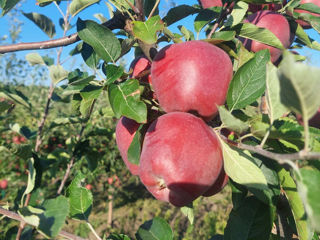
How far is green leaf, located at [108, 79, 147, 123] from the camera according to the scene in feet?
2.08

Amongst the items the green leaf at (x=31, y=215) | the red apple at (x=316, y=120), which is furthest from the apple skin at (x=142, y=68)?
the red apple at (x=316, y=120)

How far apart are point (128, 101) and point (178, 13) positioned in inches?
16.6

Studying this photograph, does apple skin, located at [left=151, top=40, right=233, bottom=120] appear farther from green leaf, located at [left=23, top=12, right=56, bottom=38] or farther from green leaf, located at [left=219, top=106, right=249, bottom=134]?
green leaf, located at [left=23, top=12, right=56, bottom=38]

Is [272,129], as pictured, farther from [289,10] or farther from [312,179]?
[289,10]

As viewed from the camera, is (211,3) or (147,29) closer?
(147,29)

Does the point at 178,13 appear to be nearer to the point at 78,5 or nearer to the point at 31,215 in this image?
the point at 78,5

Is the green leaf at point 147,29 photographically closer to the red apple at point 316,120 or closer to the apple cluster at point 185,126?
the apple cluster at point 185,126

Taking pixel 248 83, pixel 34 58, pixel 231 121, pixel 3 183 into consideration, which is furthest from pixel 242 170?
pixel 3 183

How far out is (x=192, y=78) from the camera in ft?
2.14

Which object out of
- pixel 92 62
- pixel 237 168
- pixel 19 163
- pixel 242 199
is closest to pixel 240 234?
pixel 242 199

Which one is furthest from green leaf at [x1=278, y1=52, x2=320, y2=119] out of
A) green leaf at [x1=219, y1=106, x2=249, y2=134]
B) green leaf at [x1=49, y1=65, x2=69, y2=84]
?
green leaf at [x1=49, y1=65, x2=69, y2=84]

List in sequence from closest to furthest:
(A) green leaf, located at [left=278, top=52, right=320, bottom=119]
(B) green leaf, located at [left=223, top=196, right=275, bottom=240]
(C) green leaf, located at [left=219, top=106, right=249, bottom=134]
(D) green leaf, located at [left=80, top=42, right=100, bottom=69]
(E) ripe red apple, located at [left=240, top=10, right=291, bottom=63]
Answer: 1. (A) green leaf, located at [left=278, top=52, right=320, bottom=119]
2. (C) green leaf, located at [left=219, top=106, right=249, bottom=134]
3. (B) green leaf, located at [left=223, top=196, right=275, bottom=240]
4. (D) green leaf, located at [left=80, top=42, right=100, bottom=69]
5. (E) ripe red apple, located at [left=240, top=10, right=291, bottom=63]

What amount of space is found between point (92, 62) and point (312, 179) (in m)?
0.79

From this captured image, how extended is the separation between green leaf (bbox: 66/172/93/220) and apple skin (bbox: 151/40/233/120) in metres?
0.42
